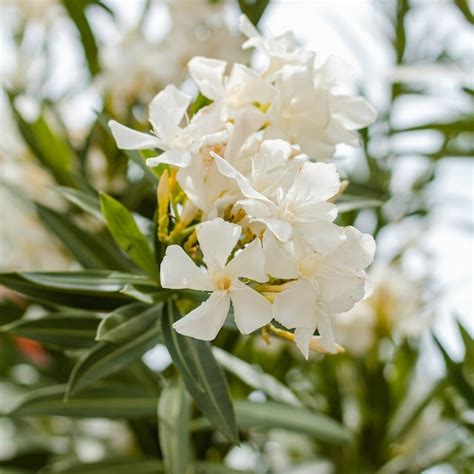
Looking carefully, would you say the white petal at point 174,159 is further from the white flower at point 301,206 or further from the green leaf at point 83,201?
the green leaf at point 83,201

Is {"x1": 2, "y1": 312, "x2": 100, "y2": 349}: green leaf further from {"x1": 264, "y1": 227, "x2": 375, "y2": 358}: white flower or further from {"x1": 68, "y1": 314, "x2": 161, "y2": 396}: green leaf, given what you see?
{"x1": 264, "y1": 227, "x2": 375, "y2": 358}: white flower

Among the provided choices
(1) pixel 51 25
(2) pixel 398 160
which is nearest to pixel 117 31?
(1) pixel 51 25

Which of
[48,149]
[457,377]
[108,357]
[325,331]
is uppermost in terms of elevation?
[325,331]


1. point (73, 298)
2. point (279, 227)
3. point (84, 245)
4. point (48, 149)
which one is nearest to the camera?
point (279, 227)

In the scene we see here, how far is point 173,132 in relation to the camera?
2.01ft

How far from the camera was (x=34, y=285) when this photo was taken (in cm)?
72

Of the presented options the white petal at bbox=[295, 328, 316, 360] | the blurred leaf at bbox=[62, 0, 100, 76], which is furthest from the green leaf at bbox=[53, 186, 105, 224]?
the blurred leaf at bbox=[62, 0, 100, 76]

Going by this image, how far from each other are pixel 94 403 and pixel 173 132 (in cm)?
42

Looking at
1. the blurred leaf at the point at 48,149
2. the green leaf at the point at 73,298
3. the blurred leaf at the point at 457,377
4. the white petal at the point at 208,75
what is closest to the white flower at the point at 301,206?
the white petal at the point at 208,75

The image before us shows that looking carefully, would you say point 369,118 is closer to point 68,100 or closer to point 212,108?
point 212,108

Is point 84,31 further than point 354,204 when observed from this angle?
Yes

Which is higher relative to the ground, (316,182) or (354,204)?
(316,182)

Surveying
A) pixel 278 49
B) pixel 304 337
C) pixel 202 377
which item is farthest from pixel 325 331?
pixel 278 49

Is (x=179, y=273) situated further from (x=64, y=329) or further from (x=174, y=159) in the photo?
(x=64, y=329)
